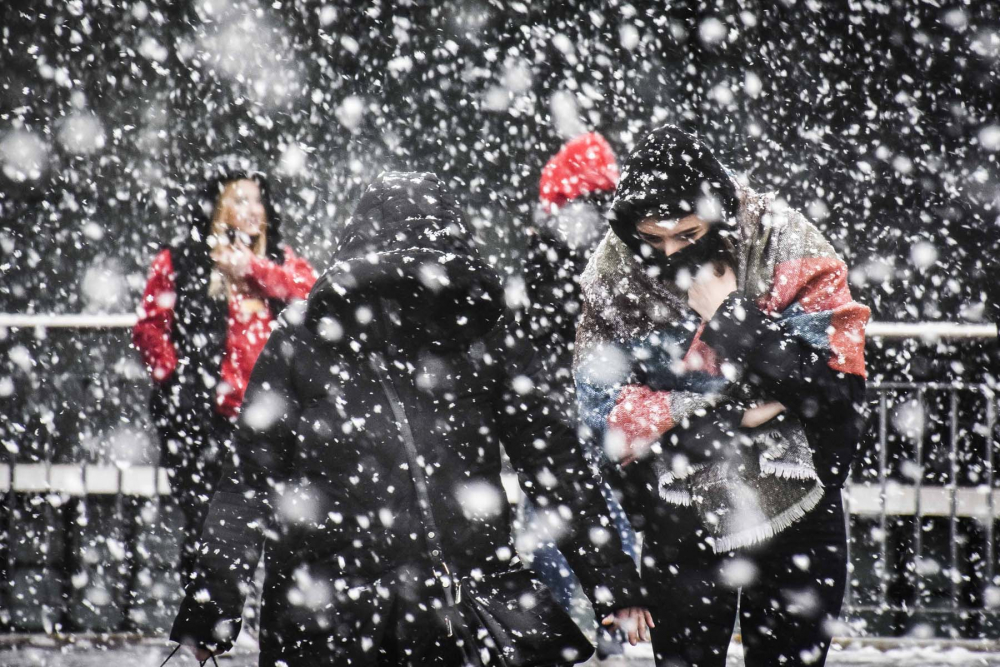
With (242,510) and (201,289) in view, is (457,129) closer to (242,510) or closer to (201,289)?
(201,289)

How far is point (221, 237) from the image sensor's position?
13.9 feet

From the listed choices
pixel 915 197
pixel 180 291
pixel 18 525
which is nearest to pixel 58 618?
pixel 180 291

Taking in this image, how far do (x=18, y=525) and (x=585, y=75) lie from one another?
6.07 m

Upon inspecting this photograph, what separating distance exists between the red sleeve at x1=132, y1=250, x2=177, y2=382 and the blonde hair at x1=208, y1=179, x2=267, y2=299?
23cm

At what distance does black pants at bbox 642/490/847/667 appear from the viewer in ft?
8.09

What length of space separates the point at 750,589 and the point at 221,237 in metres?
2.81

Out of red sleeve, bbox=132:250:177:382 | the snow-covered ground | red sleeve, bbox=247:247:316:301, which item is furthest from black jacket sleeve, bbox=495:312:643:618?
red sleeve, bbox=132:250:177:382

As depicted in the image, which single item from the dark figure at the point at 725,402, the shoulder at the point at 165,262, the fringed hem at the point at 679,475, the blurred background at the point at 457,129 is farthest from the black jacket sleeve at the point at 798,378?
the blurred background at the point at 457,129

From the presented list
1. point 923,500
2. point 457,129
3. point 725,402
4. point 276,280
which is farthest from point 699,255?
point 457,129

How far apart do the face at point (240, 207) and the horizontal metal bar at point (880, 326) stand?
914mm

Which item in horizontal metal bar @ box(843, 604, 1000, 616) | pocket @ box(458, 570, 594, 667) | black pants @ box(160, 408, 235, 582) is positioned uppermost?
black pants @ box(160, 408, 235, 582)

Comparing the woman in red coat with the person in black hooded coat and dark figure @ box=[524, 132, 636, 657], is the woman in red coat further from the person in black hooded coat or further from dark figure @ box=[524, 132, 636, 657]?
the person in black hooded coat

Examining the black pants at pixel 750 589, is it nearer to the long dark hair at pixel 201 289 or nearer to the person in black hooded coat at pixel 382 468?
the person in black hooded coat at pixel 382 468

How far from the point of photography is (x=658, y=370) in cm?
265
